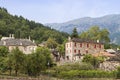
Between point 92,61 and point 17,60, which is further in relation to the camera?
point 92,61

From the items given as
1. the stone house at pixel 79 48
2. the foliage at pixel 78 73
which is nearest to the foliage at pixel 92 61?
the foliage at pixel 78 73

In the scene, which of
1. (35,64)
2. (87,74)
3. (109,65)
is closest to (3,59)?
(35,64)

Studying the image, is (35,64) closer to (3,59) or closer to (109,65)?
(3,59)

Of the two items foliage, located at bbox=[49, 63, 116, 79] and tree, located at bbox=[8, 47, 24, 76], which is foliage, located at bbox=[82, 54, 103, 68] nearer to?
foliage, located at bbox=[49, 63, 116, 79]

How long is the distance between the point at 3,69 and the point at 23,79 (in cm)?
1461

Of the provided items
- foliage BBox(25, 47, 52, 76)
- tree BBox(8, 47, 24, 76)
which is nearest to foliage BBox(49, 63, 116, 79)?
foliage BBox(25, 47, 52, 76)

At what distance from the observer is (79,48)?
94.4m

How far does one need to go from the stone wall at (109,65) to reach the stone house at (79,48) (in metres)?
12.0

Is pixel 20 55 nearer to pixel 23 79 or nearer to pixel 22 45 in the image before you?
pixel 23 79

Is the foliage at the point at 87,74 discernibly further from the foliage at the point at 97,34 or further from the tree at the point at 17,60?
the foliage at the point at 97,34

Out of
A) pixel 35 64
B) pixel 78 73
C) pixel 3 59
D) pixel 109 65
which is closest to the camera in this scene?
pixel 35 64

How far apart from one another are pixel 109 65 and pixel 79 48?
16436 mm

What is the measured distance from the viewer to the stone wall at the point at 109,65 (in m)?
78.2

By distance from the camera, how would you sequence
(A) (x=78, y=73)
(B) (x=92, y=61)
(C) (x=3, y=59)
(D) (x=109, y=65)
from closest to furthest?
1. (A) (x=78, y=73)
2. (C) (x=3, y=59)
3. (D) (x=109, y=65)
4. (B) (x=92, y=61)
